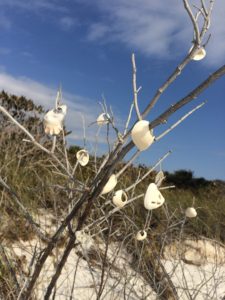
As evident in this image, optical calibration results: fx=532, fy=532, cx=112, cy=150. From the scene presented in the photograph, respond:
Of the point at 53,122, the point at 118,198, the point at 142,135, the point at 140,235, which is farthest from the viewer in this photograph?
the point at 140,235

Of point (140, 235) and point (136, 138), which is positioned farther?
point (140, 235)

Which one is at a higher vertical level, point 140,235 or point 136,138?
point 140,235

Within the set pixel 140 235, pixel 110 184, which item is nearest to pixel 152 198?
pixel 110 184

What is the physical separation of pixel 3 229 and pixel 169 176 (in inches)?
271

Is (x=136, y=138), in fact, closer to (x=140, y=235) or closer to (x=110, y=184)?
(x=110, y=184)

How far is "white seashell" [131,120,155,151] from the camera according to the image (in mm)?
948

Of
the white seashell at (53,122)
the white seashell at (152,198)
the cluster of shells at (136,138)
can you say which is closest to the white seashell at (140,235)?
the cluster of shells at (136,138)

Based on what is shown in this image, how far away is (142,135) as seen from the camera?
0.95 m

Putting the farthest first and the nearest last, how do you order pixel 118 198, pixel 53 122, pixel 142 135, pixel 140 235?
1. pixel 140 235
2. pixel 118 198
3. pixel 53 122
4. pixel 142 135

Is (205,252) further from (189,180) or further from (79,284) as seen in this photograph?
(189,180)

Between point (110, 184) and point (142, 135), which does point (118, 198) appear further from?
point (142, 135)

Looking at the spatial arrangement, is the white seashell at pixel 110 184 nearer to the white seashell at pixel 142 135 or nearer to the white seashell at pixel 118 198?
the white seashell at pixel 118 198

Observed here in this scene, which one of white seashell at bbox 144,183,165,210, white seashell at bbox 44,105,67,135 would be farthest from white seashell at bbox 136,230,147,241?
white seashell at bbox 44,105,67,135

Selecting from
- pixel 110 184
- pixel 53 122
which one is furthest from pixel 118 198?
pixel 53 122
